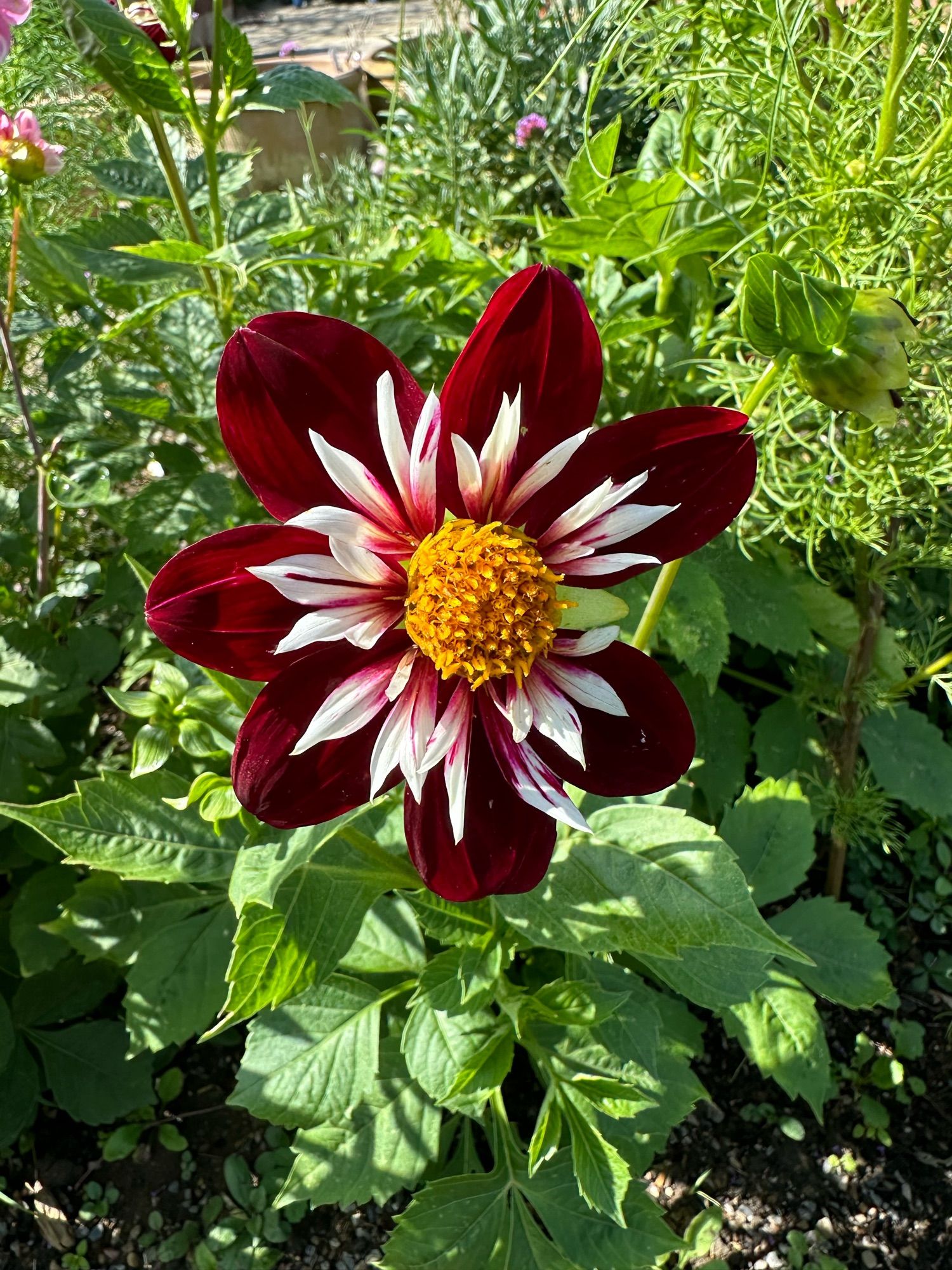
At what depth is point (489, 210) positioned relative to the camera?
8.14ft

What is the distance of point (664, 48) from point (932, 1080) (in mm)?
1571

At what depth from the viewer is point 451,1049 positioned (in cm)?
111

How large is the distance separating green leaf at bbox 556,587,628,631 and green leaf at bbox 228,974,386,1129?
0.67 m

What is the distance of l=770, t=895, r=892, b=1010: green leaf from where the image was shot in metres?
1.40

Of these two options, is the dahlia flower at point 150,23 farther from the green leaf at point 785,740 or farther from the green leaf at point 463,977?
the green leaf at point 785,740

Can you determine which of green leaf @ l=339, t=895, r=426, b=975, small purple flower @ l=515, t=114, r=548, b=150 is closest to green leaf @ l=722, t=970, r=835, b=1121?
green leaf @ l=339, t=895, r=426, b=975

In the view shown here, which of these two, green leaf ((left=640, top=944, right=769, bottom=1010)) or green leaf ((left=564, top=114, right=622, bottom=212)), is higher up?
green leaf ((left=564, top=114, right=622, bottom=212))

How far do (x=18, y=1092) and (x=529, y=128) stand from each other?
9.04 feet

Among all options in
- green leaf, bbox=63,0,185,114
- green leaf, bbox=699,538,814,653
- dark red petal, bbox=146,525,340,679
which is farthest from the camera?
green leaf, bbox=699,538,814,653

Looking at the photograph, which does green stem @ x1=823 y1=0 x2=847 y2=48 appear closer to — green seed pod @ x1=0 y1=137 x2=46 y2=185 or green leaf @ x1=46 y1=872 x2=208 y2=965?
green seed pod @ x1=0 y1=137 x2=46 y2=185

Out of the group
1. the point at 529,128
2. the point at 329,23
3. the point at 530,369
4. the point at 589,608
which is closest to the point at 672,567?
the point at 589,608

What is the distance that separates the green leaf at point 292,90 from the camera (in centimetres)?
121

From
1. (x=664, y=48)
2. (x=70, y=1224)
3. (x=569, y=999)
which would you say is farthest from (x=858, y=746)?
(x=70, y=1224)

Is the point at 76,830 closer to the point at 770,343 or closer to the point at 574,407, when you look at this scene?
the point at 574,407
